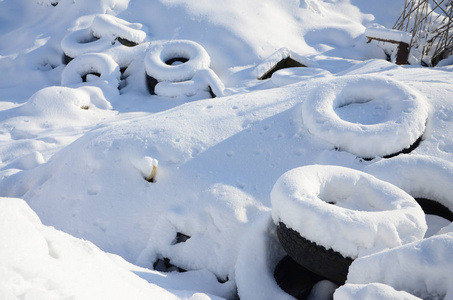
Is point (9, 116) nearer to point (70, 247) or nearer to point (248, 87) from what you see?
point (248, 87)

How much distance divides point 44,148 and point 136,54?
2842 millimetres

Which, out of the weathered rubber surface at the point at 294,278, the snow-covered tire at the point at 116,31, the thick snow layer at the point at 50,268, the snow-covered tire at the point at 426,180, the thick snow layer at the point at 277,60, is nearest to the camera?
the thick snow layer at the point at 50,268

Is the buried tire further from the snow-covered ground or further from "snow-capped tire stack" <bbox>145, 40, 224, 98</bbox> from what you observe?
"snow-capped tire stack" <bbox>145, 40, 224, 98</bbox>

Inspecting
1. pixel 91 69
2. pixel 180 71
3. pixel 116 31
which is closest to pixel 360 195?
pixel 180 71

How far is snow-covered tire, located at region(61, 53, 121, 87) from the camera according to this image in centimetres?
707

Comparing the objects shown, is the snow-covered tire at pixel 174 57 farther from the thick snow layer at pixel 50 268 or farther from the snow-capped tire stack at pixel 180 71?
the thick snow layer at pixel 50 268

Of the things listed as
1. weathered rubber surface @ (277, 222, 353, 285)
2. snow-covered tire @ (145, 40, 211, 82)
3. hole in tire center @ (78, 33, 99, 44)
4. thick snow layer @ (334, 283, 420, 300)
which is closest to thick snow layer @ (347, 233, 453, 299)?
thick snow layer @ (334, 283, 420, 300)

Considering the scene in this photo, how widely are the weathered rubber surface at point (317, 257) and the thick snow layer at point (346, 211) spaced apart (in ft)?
0.13

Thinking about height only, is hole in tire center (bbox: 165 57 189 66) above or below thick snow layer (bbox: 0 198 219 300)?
below

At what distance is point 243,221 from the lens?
338cm

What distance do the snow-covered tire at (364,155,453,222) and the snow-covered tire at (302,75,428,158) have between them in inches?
16.9

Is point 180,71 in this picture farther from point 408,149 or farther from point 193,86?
point 408,149

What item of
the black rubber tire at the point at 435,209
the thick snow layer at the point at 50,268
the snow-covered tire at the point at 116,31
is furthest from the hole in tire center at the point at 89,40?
the black rubber tire at the point at 435,209

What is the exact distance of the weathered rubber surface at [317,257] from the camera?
254 cm
